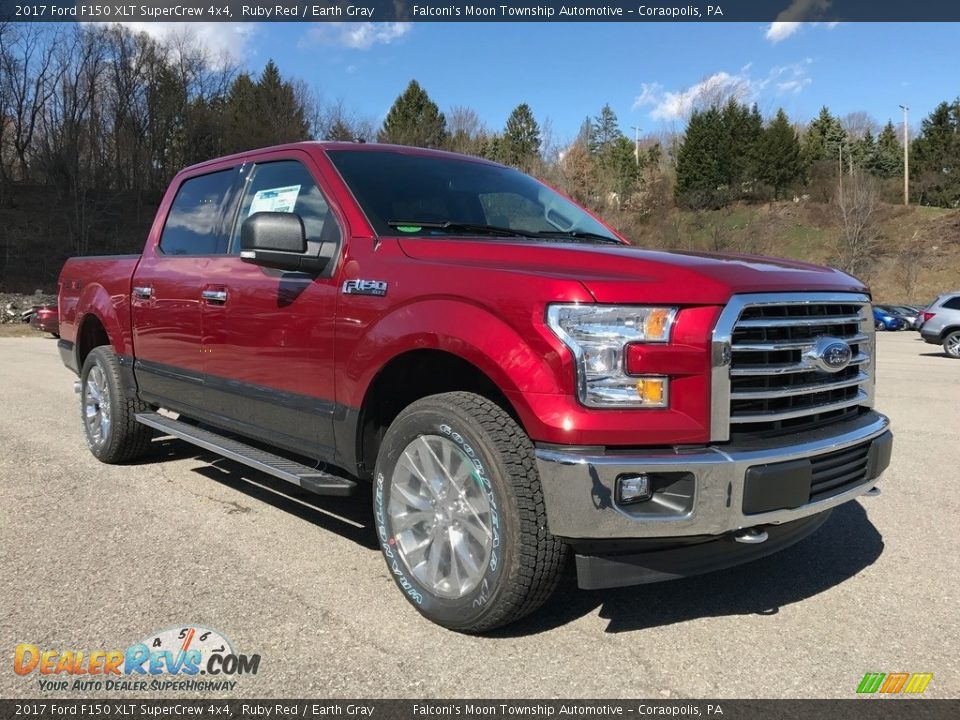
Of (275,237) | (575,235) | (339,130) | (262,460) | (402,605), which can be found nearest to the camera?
(402,605)

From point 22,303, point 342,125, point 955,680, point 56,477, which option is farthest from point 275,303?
point 342,125

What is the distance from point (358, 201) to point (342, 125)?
41244 millimetres

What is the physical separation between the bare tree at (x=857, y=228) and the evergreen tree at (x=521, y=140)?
2142 cm

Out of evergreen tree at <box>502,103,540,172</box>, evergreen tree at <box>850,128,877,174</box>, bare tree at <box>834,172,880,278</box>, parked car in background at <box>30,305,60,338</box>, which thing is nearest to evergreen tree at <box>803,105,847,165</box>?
evergreen tree at <box>850,128,877,174</box>

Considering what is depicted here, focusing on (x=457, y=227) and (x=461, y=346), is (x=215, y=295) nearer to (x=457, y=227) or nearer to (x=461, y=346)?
(x=457, y=227)

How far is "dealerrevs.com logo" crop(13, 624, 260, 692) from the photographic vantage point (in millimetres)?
2564

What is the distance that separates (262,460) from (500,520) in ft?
5.38

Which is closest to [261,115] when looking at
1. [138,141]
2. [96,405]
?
[138,141]

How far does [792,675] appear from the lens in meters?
2.61

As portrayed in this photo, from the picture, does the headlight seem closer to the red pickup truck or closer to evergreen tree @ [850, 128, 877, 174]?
the red pickup truck

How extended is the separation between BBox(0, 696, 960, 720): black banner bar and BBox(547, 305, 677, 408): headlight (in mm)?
976

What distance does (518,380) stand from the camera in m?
2.62

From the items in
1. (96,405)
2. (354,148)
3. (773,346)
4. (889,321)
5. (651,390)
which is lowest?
(889,321)

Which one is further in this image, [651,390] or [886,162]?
[886,162]
